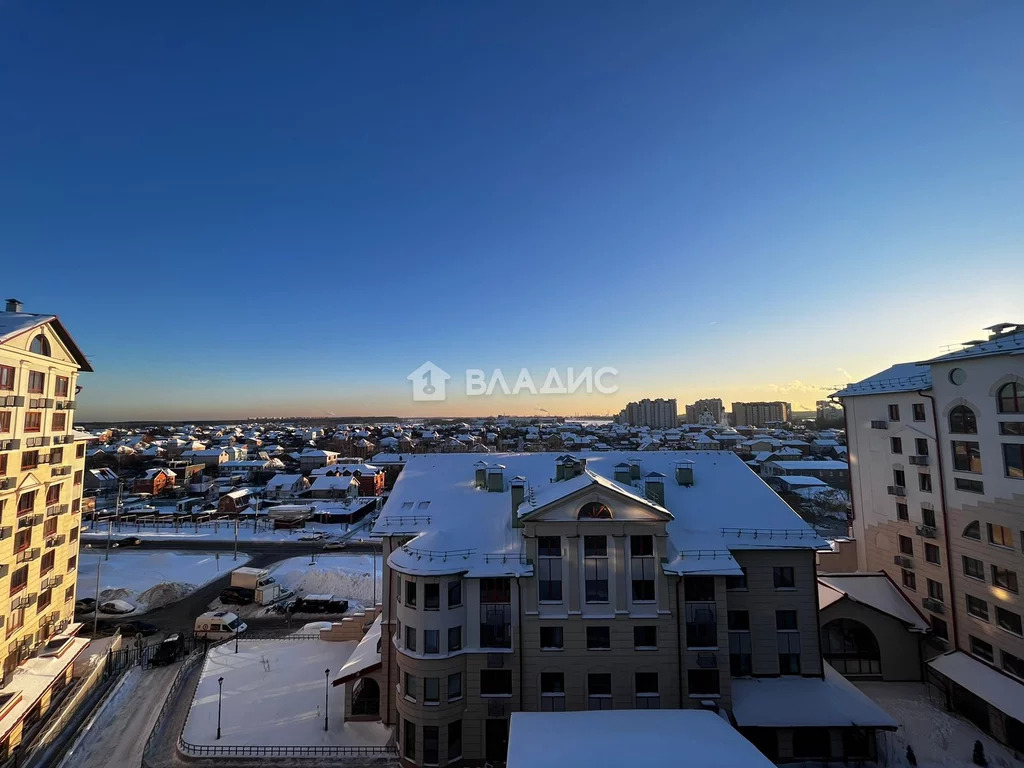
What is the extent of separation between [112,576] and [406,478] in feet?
124

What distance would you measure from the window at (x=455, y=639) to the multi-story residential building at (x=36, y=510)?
1943 centimetres

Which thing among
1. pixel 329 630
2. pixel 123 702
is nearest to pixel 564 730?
pixel 329 630

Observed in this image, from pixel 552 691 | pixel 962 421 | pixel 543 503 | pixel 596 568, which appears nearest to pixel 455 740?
pixel 552 691

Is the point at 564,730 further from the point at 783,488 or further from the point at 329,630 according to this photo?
the point at 783,488

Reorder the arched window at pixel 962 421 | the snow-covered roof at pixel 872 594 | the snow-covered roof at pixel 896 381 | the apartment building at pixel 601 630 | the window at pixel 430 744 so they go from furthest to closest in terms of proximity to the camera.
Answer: the snow-covered roof at pixel 896 381 → the snow-covered roof at pixel 872 594 → the arched window at pixel 962 421 → the apartment building at pixel 601 630 → the window at pixel 430 744

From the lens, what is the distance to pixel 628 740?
15625mm

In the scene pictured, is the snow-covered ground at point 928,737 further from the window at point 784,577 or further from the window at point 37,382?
the window at point 37,382

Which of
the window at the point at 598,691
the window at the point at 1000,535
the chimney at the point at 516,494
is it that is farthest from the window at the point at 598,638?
the window at the point at 1000,535

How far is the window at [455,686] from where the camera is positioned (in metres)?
20.6

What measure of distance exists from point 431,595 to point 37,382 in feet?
82.8

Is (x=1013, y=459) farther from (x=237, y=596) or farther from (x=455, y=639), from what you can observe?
(x=237, y=596)

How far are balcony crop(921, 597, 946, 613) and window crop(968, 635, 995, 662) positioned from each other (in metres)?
1.89

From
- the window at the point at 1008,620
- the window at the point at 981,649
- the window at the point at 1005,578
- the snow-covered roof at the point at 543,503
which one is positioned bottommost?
the window at the point at 981,649

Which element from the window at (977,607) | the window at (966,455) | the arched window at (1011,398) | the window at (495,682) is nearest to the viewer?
the window at (495,682)
